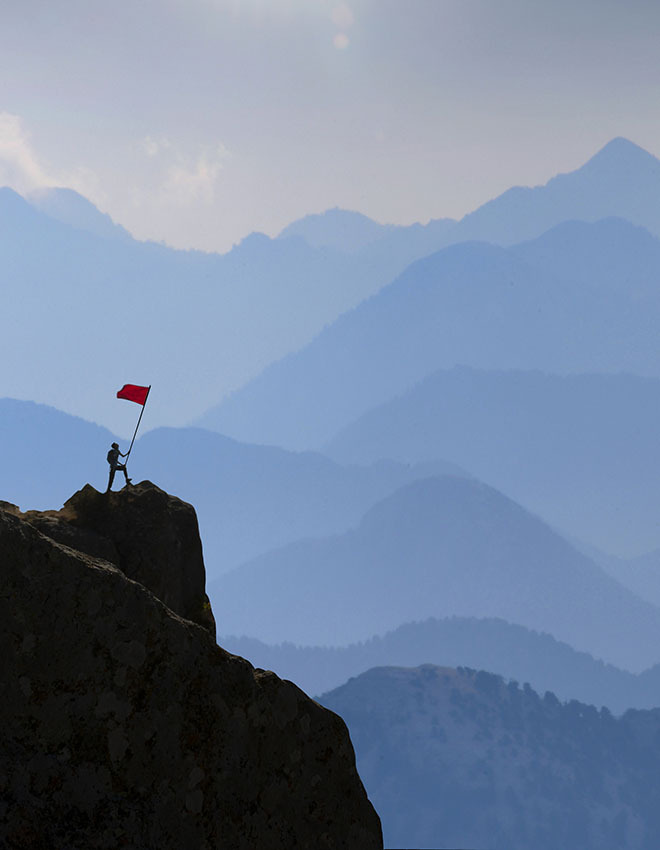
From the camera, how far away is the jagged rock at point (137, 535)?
1381 cm

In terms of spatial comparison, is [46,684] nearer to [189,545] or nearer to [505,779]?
[189,545]

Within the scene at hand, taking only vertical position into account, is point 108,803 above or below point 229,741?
below

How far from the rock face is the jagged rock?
15.2ft

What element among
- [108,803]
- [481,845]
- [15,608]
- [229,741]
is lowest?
[108,803]

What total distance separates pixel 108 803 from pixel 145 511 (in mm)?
6682

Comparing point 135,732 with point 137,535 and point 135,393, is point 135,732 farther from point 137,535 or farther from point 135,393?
point 135,393

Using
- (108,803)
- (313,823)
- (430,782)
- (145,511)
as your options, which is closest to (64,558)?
(108,803)

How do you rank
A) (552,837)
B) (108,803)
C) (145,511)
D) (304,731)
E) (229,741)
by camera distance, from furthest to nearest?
(552,837), (145,511), (304,731), (229,741), (108,803)

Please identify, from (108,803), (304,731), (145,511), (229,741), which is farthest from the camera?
(145,511)

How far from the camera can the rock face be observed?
27.7ft

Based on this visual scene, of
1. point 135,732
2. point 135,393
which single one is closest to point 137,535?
point 135,393

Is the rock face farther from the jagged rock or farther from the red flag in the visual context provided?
the red flag

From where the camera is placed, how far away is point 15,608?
866 cm

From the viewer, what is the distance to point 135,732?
8.84 metres
